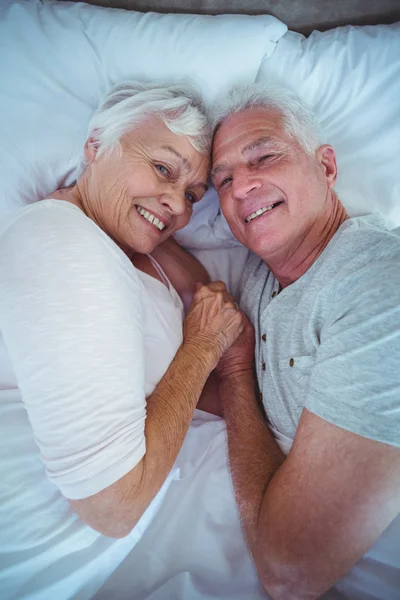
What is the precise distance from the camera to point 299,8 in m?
1.51

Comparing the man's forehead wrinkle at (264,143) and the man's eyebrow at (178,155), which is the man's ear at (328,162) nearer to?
the man's forehead wrinkle at (264,143)

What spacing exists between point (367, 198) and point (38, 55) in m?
1.23

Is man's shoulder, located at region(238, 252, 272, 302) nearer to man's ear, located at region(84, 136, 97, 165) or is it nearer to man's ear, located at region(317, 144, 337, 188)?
man's ear, located at region(317, 144, 337, 188)

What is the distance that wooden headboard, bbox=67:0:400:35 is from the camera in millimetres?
1492

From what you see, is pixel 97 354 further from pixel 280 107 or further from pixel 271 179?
pixel 280 107

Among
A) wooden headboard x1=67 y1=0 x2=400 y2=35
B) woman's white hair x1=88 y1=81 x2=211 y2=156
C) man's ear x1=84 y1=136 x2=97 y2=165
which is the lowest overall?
man's ear x1=84 y1=136 x2=97 y2=165

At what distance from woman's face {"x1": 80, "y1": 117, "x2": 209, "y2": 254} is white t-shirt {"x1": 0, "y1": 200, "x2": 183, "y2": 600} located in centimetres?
17

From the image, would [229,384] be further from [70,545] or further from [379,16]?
[379,16]

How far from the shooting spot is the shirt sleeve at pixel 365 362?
762mm

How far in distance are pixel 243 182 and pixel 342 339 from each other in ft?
1.93

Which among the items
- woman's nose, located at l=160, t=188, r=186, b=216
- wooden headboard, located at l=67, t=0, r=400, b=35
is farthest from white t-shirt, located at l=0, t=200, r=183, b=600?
wooden headboard, located at l=67, t=0, r=400, b=35

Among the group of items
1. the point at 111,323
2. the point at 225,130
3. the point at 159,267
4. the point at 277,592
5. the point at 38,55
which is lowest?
the point at 277,592

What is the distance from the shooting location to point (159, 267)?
1.40m

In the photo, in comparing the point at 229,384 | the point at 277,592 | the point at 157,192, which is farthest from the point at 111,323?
the point at 277,592
